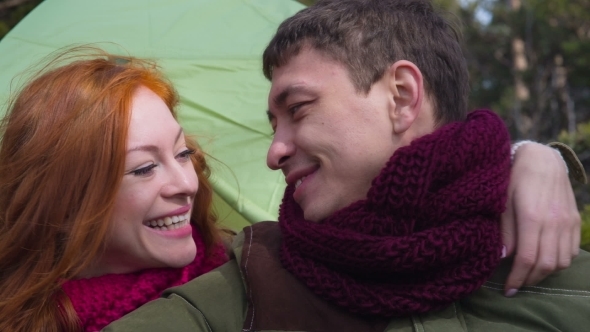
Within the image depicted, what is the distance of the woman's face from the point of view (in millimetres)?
2025

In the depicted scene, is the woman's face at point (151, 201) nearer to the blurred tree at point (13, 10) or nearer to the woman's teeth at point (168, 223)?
the woman's teeth at point (168, 223)

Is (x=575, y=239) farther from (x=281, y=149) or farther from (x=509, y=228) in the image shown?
(x=281, y=149)

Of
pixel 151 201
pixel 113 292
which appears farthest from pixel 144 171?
pixel 113 292

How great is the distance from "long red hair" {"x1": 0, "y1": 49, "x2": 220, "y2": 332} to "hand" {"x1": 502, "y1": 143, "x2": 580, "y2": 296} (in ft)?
3.28

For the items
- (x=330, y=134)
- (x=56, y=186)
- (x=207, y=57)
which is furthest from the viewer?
(x=207, y=57)

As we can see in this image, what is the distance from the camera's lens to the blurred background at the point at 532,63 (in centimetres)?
554

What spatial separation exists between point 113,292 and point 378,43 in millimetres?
944

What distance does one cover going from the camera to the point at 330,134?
6.24 ft

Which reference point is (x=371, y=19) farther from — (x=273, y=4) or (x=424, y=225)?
(x=273, y=4)

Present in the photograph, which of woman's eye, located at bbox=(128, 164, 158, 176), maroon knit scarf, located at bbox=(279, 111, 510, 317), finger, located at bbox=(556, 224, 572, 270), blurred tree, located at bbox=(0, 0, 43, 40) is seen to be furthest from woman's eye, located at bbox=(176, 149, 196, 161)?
blurred tree, located at bbox=(0, 0, 43, 40)

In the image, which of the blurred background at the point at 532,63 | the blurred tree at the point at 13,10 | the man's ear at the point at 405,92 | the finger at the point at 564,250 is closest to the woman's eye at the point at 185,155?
the man's ear at the point at 405,92

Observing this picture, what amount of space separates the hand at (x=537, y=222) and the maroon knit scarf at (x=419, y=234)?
7cm

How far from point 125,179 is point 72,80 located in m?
0.32

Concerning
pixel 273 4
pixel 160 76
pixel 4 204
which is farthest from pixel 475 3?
pixel 4 204
